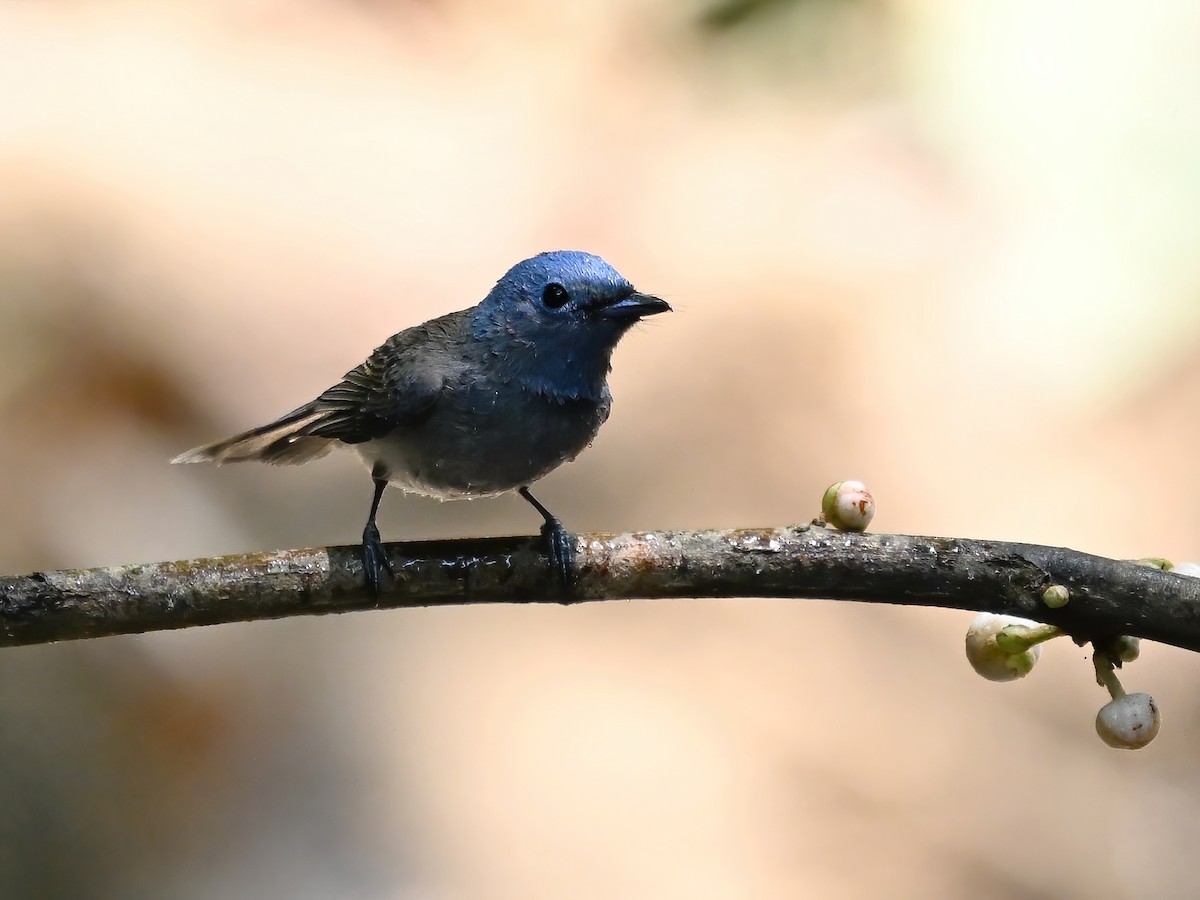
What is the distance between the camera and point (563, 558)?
1.89 metres

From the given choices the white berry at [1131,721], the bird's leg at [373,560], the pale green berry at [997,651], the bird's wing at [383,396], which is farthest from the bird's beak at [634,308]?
the white berry at [1131,721]

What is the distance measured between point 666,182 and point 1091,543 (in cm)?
191

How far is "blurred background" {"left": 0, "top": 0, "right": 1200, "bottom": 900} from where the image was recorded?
313 centimetres

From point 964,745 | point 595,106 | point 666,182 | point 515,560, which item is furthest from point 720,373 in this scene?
point 515,560

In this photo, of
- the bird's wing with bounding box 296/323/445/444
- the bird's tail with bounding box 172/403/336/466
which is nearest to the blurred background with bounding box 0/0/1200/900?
the bird's tail with bounding box 172/403/336/466

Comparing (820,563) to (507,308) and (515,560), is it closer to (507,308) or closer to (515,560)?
(515,560)

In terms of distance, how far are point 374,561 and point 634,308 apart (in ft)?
2.10

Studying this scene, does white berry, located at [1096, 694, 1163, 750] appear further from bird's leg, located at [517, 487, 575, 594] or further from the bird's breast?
the bird's breast

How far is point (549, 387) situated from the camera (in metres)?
2.11

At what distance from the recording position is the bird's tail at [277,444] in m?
2.34

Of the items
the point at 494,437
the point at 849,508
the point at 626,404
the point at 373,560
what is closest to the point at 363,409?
the point at 494,437

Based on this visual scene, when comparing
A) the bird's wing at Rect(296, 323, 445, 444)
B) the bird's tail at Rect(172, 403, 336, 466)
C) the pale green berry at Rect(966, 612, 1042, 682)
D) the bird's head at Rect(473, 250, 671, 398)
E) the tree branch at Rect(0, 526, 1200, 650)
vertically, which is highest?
the bird's head at Rect(473, 250, 671, 398)

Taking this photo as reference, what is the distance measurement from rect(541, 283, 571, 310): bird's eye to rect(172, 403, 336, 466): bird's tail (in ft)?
1.84

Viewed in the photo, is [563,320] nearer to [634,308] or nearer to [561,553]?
[634,308]
